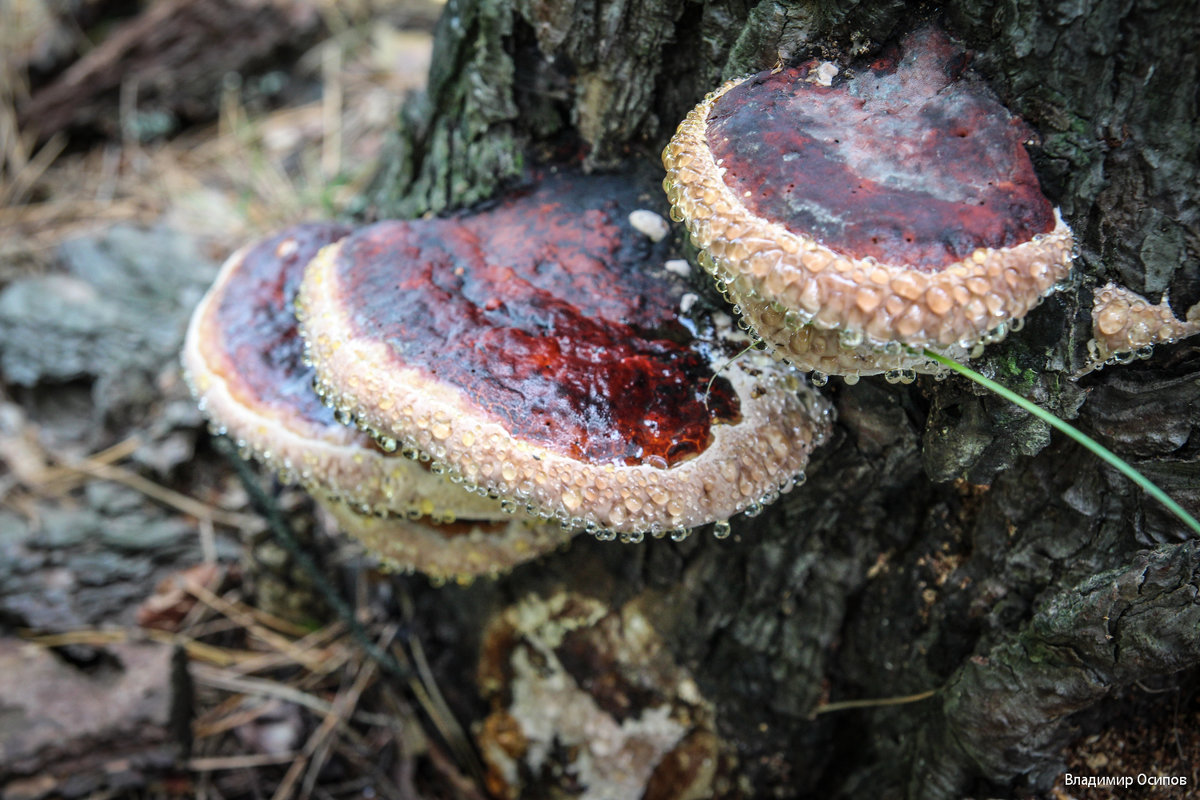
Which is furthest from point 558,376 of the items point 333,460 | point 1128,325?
point 1128,325

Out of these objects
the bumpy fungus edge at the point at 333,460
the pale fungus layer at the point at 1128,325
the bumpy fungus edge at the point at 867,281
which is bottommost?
the bumpy fungus edge at the point at 333,460

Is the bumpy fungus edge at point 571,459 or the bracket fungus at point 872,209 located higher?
the bracket fungus at point 872,209

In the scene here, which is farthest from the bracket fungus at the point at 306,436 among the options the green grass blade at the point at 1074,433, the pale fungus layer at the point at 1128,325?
the pale fungus layer at the point at 1128,325

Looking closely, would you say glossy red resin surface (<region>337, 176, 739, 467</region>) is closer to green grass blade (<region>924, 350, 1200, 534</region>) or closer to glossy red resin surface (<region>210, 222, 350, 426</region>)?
glossy red resin surface (<region>210, 222, 350, 426</region>)

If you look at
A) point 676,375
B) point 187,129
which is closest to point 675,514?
point 676,375

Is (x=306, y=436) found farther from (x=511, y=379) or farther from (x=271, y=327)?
(x=511, y=379)

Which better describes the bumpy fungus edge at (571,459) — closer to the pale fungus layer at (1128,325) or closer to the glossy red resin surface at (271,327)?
the glossy red resin surface at (271,327)

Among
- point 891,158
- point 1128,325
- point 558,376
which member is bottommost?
point 558,376
